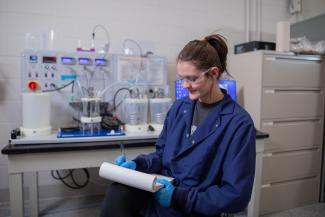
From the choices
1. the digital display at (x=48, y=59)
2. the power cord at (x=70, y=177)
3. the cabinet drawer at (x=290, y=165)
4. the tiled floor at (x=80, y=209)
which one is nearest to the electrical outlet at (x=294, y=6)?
the cabinet drawer at (x=290, y=165)

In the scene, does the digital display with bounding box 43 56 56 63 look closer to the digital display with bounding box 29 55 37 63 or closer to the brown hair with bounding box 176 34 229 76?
A: the digital display with bounding box 29 55 37 63

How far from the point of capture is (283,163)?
2.09 meters

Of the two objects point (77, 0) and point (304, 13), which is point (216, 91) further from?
point (304, 13)

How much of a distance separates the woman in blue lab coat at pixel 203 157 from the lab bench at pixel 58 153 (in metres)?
0.34

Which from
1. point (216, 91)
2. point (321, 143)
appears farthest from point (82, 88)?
point (321, 143)

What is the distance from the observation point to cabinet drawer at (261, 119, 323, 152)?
6.66 ft

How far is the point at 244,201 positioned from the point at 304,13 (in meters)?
2.66

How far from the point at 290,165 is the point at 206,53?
1.59 m

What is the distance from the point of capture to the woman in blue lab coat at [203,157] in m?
0.94

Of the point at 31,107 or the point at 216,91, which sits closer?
the point at 216,91

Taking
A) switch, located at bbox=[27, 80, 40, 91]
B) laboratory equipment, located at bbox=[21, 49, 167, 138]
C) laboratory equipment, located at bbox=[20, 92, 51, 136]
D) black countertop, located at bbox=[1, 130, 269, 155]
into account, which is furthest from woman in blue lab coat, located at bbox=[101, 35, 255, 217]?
switch, located at bbox=[27, 80, 40, 91]

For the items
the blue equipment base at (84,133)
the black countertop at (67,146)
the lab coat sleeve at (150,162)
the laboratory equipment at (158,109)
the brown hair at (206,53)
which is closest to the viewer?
the brown hair at (206,53)

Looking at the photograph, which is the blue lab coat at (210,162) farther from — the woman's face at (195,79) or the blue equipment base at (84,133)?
the blue equipment base at (84,133)

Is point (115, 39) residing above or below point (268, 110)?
above
